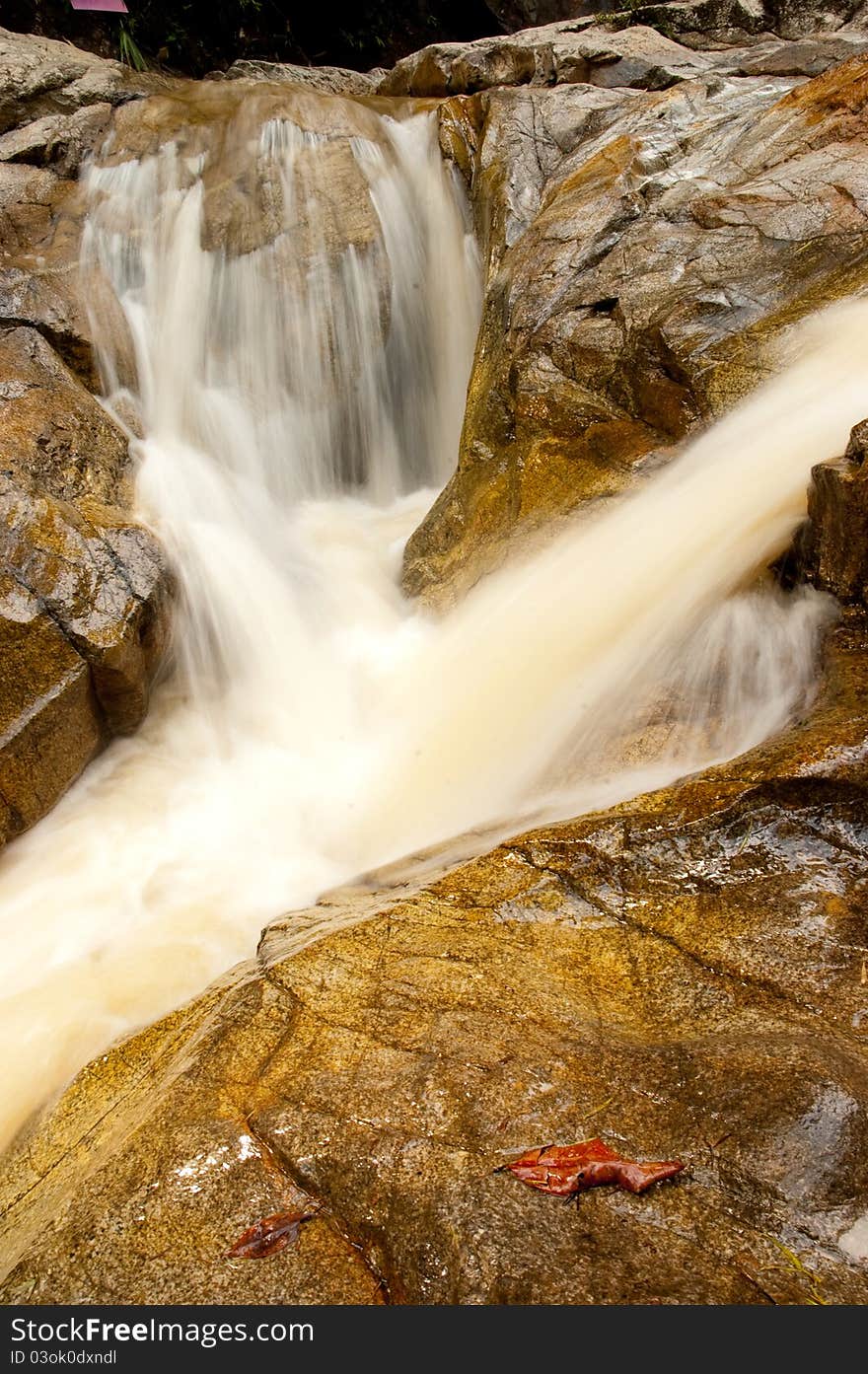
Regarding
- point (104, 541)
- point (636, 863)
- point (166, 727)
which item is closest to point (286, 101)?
point (104, 541)

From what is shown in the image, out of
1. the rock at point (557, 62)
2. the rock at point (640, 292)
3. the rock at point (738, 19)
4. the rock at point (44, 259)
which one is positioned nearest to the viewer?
the rock at point (640, 292)

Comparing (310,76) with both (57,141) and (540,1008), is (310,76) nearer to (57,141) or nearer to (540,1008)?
(57,141)

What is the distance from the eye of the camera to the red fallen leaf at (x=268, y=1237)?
185cm

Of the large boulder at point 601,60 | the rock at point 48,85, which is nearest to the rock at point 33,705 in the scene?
the rock at point 48,85

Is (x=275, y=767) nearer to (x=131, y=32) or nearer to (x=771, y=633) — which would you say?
(x=771, y=633)

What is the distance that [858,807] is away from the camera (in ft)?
9.72

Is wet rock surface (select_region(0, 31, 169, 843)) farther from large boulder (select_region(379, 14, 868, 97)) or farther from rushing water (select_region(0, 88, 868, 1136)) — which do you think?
large boulder (select_region(379, 14, 868, 97))

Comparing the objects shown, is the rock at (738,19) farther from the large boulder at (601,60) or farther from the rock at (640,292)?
the rock at (640,292)

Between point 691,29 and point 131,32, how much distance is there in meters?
9.12

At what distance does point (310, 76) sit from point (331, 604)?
11.1 m

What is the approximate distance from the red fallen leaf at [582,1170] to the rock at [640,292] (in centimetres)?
444

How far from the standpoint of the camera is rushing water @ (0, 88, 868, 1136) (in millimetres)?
3994

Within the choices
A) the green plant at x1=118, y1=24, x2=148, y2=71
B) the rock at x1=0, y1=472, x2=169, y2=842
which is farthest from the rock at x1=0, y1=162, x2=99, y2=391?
the green plant at x1=118, y1=24, x2=148, y2=71

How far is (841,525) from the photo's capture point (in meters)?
3.74
